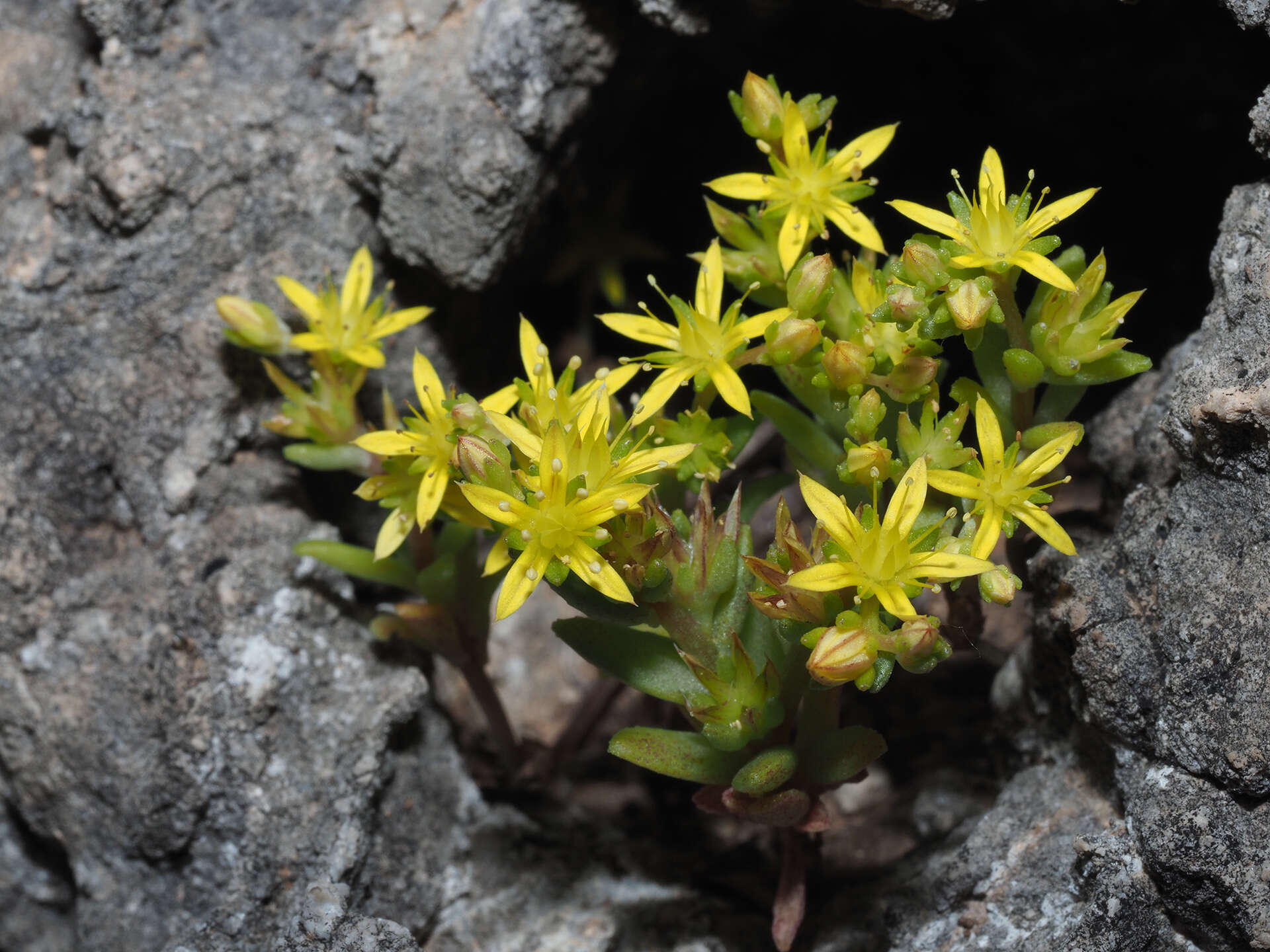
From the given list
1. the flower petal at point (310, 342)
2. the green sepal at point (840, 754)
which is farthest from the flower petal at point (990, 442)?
the flower petal at point (310, 342)

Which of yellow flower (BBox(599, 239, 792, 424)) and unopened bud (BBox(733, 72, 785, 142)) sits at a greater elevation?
unopened bud (BBox(733, 72, 785, 142))

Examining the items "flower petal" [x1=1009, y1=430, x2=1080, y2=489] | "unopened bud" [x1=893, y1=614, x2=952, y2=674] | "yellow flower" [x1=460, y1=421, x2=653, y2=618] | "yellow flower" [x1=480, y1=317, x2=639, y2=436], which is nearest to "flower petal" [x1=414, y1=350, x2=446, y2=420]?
"yellow flower" [x1=480, y1=317, x2=639, y2=436]

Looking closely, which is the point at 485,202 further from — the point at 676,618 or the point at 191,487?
the point at 676,618

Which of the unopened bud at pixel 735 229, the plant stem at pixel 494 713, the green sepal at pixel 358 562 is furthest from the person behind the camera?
the plant stem at pixel 494 713

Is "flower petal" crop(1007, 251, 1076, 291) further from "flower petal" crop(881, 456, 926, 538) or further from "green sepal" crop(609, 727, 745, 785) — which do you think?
"green sepal" crop(609, 727, 745, 785)

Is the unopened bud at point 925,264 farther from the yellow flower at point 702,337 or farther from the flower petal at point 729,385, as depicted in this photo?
the flower petal at point 729,385

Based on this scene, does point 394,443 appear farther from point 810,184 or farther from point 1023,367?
point 1023,367

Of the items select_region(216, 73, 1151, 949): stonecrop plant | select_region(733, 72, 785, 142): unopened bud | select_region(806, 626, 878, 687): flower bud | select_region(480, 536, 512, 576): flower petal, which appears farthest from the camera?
select_region(733, 72, 785, 142): unopened bud
